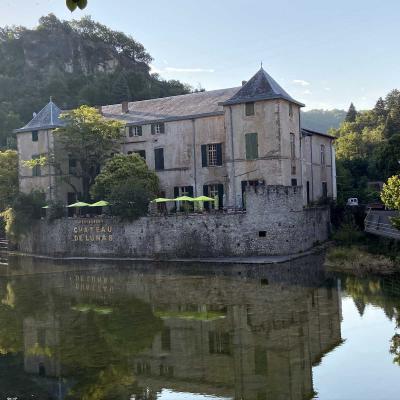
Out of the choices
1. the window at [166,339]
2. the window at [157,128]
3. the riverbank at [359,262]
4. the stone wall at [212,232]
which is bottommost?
the window at [166,339]

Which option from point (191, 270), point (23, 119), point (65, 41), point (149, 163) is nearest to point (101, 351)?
point (191, 270)

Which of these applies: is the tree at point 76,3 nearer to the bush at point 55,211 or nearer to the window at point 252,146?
the window at point 252,146

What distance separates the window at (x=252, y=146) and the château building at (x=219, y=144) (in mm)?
64

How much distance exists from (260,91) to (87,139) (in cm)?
1312

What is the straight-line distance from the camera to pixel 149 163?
41.2 m

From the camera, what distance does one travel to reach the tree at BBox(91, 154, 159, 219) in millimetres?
35656

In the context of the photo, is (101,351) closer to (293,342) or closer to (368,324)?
(293,342)

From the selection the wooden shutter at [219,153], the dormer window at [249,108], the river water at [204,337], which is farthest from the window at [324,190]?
the river water at [204,337]

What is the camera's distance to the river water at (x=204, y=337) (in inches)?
514

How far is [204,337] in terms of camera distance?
17109mm

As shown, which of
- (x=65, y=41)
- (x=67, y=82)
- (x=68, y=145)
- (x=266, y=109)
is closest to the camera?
(x=266, y=109)

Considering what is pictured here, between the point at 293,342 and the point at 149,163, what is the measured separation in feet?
88.0

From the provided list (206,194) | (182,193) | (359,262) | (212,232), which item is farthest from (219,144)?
(359,262)

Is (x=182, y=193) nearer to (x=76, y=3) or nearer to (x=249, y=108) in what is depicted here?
(x=249, y=108)
